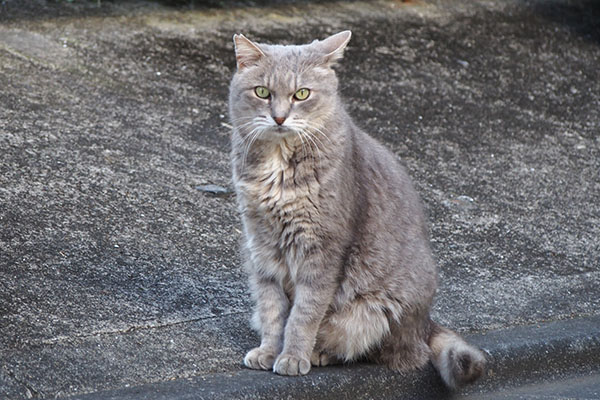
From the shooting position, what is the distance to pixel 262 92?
2.97 meters

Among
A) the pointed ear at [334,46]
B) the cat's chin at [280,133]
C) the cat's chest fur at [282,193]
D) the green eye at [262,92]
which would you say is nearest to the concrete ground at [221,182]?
the cat's chest fur at [282,193]

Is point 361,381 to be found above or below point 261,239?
below

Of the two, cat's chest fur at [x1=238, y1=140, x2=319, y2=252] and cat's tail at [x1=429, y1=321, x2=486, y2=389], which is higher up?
cat's chest fur at [x1=238, y1=140, x2=319, y2=252]

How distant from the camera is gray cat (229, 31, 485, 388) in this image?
9.62 feet

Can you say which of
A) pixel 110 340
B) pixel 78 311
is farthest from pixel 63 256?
pixel 110 340

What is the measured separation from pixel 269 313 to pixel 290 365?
0.73 ft

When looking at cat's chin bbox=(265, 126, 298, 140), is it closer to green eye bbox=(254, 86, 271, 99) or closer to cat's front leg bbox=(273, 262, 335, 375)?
green eye bbox=(254, 86, 271, 99)

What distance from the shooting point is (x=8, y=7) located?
5.83 metres

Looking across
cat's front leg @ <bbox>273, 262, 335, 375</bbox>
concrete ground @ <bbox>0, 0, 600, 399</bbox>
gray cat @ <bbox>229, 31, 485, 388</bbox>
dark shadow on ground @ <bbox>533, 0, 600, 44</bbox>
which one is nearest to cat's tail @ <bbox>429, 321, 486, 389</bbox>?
gray cat @ <bbox>229, 31, 485, 388</bbox>

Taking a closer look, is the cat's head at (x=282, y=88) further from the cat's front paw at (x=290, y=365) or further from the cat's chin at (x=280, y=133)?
the cat's front paw at (x=290, y=365)

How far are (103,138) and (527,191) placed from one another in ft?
7.44

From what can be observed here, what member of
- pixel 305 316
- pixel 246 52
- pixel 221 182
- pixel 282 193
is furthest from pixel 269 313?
pixel 221 182

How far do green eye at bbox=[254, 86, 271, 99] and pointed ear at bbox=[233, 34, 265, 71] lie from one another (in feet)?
0.36

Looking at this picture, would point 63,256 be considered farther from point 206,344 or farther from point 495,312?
point 495,312
